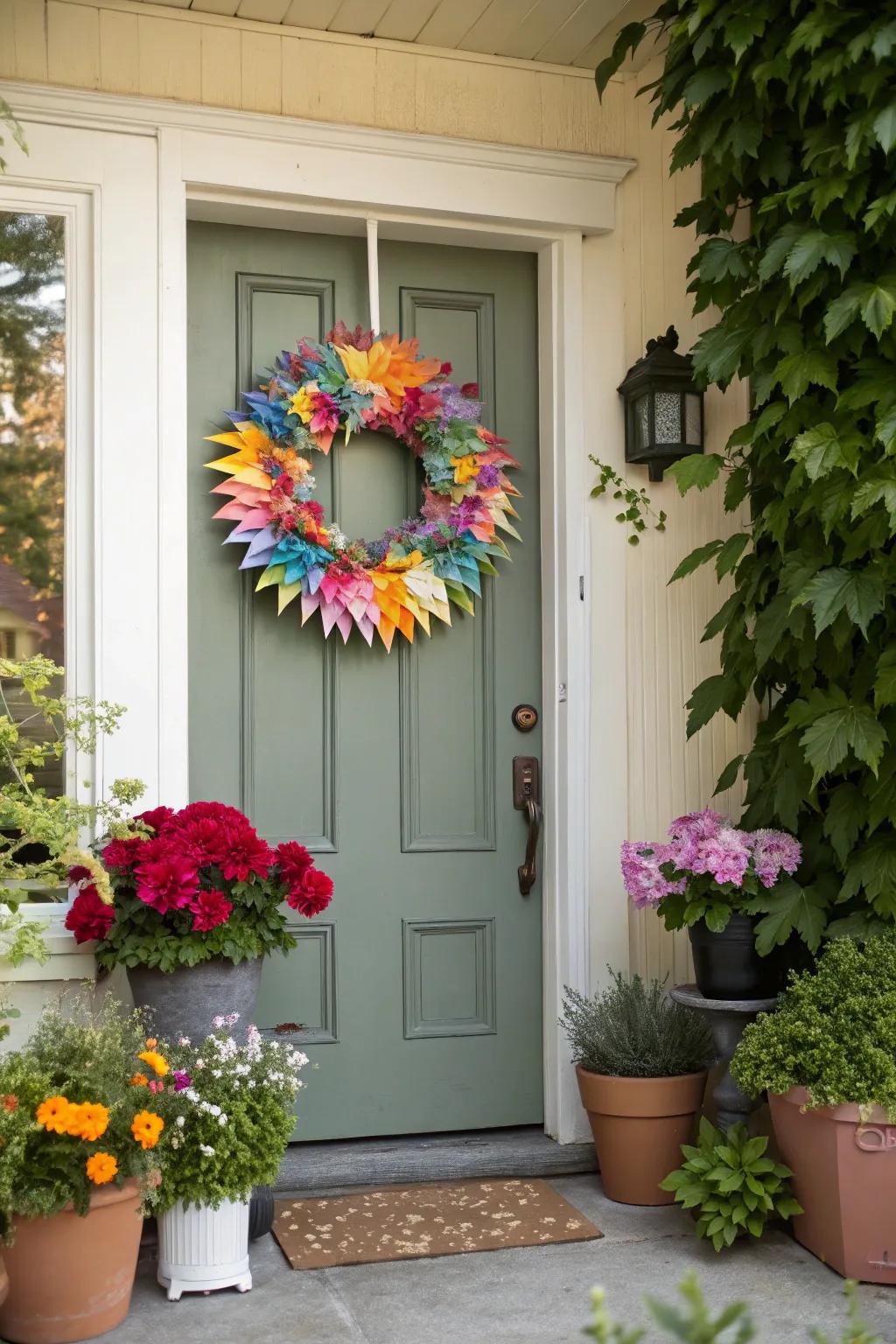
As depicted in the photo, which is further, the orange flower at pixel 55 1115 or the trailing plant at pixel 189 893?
the trailing plant at pixel 189 893

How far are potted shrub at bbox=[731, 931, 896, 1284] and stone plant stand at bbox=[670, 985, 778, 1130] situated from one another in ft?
0.79

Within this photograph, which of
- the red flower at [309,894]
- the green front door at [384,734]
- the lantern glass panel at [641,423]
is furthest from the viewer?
the lantern glass panel at [641,423]

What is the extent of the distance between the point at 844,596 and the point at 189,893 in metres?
1.44

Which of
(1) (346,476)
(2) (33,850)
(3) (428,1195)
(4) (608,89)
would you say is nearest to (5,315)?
(1) (346,476)

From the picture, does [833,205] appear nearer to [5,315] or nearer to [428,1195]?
[5,315]

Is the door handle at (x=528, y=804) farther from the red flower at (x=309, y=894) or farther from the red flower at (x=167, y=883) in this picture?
the red flower at (x=167, y=883)

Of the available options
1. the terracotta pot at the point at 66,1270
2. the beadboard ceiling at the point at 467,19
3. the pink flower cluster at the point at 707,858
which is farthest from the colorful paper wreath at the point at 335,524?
the terracotta pot at the point at 66,1270

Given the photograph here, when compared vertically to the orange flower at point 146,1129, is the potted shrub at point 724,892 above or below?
above

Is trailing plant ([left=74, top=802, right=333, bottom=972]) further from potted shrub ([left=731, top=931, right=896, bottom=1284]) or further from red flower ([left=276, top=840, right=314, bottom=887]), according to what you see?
potted shrub ([left=731, top=931, right=896, bottom=1284])

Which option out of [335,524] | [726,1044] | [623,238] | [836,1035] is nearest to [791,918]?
[836,1035]

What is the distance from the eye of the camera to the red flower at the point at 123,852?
263 centimetres

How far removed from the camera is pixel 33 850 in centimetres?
297

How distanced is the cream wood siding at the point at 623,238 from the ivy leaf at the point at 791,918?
0.63 m

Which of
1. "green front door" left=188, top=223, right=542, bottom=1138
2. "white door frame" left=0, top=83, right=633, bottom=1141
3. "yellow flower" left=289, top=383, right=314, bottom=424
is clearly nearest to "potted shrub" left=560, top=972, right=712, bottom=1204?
"white door frame" left=0, top=83, right=633, bottom=1141
